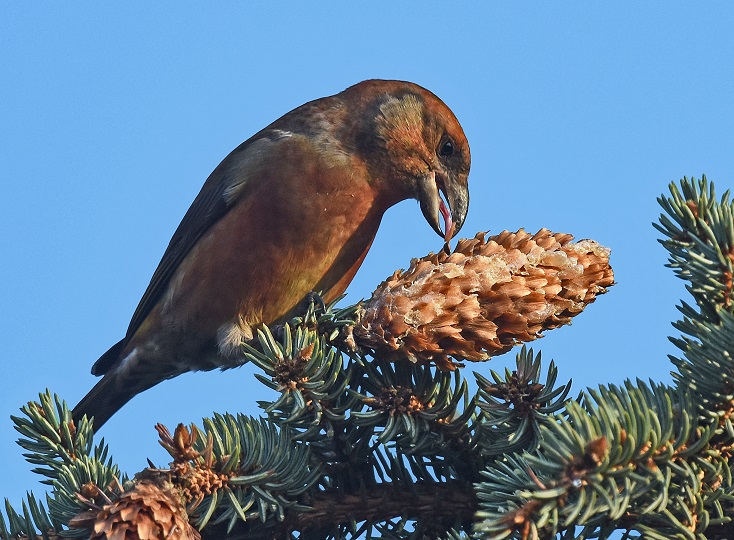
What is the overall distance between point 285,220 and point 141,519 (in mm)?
2098

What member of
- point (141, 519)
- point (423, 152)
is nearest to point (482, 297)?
point (141, 519)

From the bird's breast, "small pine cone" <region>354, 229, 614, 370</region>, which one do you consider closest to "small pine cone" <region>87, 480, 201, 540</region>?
"small pine cone" <region>354, 229, 614, 370</region>

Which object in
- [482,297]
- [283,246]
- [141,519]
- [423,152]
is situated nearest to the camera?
[141,519]

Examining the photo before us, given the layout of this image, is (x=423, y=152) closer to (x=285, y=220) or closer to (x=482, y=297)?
(x=285, y=220)

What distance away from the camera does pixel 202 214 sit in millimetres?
4352

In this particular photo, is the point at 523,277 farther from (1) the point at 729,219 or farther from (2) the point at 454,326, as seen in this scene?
(1) the point at 729,219

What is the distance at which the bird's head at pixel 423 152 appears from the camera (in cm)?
394

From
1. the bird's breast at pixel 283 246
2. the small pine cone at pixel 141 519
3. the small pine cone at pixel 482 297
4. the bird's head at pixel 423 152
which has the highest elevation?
the bird's head at pixel 423 152

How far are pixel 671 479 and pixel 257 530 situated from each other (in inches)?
33.9

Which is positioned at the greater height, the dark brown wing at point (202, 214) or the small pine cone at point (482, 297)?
the dark brown wing at point (202, 214)

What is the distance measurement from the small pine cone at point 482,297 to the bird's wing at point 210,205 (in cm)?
184

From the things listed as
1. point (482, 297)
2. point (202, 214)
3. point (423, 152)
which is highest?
point (202, 214)

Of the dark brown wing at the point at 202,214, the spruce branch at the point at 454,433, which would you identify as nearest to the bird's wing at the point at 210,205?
the dark brown wing at the point at 202,214

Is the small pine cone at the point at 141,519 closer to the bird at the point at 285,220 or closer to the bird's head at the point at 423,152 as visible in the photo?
the bird at the point at 285,220
